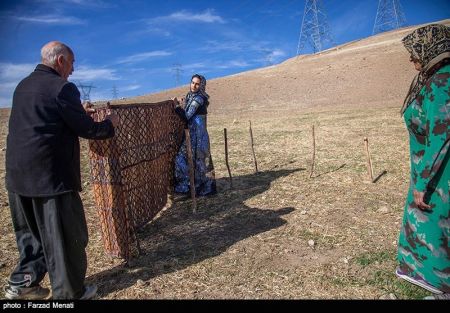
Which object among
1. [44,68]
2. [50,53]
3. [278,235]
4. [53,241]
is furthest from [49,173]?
[278,235]

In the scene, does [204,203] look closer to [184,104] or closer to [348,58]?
[184,104]

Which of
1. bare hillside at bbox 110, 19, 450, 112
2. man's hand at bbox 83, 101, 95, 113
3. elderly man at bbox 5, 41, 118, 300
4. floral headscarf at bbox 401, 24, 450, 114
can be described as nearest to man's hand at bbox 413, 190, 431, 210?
floral headscarf at bbox 401, 24, 450, 114

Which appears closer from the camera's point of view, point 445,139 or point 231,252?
point 445,139

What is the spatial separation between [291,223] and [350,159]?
4147mm

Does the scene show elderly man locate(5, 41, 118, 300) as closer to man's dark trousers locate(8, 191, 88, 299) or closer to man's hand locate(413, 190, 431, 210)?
man's dark trousers locate(8, 191, 88, 299)

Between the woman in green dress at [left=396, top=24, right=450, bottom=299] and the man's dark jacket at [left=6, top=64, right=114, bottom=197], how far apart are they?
2790 mm

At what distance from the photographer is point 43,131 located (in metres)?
3.15

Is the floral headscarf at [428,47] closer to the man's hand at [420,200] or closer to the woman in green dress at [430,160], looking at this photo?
the woman in green dress at [430,160]

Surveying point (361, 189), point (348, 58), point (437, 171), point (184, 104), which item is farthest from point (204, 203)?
point (348, 58)

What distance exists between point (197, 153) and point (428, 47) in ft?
13.6

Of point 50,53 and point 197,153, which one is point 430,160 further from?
point 197,153

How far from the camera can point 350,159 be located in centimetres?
887

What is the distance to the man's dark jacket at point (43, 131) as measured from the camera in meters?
3.13

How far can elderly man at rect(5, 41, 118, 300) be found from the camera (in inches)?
124
